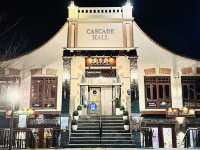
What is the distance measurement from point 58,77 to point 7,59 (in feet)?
11.6

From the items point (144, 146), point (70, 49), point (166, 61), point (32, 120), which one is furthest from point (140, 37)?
point (32, 120)

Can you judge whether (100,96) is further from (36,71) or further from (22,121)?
(22,121)

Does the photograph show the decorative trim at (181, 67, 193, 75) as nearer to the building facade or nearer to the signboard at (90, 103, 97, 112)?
the building facade

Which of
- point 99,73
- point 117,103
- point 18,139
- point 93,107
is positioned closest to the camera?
point 18,139

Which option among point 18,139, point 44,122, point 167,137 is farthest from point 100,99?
point 18,139

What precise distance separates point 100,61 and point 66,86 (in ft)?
8.86

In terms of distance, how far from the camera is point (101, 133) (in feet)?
63.2

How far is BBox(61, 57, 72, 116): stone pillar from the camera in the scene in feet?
70.1

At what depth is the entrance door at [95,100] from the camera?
75.5 feet

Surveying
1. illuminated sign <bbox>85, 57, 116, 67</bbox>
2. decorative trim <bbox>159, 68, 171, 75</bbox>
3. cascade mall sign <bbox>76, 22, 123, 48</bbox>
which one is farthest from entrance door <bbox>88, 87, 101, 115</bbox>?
decorative trim <bbox>159, 68, 171, 75</bbox>

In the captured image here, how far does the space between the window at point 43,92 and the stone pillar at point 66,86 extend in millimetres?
817

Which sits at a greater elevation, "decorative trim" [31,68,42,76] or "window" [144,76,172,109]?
"decorative trim" [31,68,42,76]

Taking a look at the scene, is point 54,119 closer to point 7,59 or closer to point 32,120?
point 32,120

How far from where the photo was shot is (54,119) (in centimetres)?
2145
